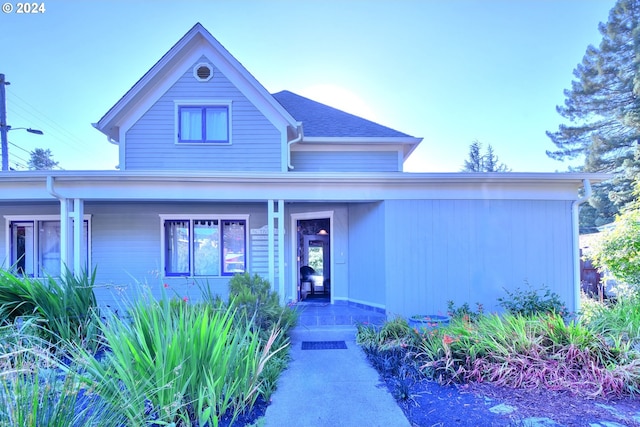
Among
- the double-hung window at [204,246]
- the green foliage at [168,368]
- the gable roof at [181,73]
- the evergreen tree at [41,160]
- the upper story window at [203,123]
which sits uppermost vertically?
the evergreen tree at [41,160]

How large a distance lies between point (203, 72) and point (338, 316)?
7.26 metres

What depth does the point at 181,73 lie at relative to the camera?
8281mm

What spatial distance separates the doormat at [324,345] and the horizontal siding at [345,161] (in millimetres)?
5033

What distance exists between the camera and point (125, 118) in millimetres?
Answer: 8219

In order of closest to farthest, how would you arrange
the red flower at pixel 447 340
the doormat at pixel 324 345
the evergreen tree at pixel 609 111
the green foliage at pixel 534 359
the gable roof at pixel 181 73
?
the green foliage at pixel 534 359
the red flower at pixel 447 340
the doormat at pixel 324 345
the gable roof at pixel 181 73
the evergreen tree at pixel 609 111

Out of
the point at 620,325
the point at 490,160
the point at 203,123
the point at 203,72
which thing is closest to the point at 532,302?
the point at 620,325

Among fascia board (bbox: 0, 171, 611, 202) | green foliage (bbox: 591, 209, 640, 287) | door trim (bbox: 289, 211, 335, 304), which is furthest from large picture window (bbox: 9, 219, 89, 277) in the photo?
green foliage (bbox: 591, 209, 640, 287)

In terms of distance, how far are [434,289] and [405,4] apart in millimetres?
7617

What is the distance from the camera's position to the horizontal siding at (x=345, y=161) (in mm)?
9195

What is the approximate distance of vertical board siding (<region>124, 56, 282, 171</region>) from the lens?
820 cm

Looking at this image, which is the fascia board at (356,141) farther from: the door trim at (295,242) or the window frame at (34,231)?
the window frame at (34,231)

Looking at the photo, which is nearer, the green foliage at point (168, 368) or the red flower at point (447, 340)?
the green foliage at point (168, 368)

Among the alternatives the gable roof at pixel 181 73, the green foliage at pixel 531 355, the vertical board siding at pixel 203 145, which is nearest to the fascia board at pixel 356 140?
the gable roof at pixel 181 73

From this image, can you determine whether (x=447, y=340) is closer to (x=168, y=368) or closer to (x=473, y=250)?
(x=473, y=250)
